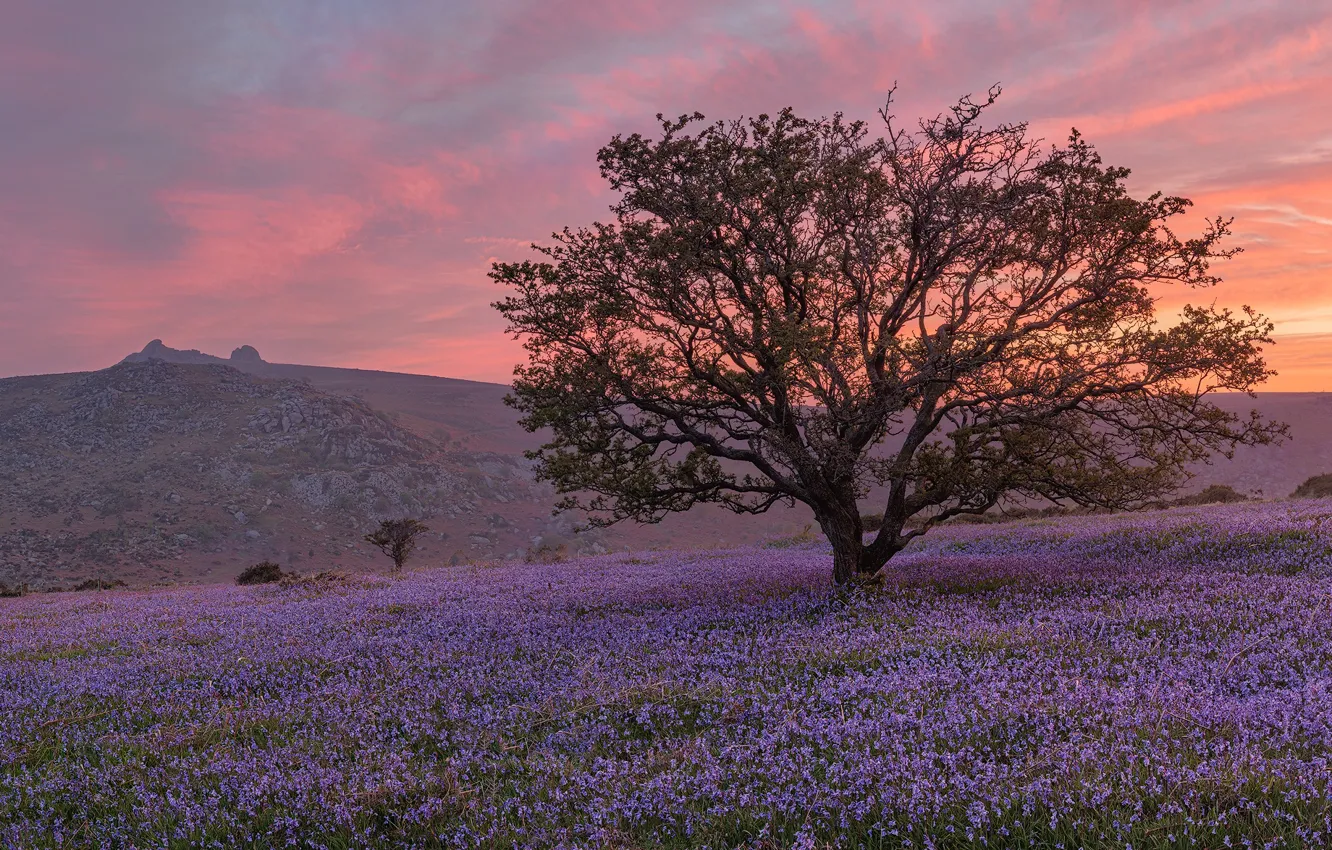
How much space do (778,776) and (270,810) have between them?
3765mm

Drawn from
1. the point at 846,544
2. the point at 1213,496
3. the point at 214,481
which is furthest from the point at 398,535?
the point at 214,481

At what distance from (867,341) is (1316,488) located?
30.2m

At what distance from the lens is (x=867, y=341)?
13367 millimetres

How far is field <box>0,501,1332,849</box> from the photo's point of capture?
4383mm

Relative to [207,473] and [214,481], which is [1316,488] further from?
[207,473]

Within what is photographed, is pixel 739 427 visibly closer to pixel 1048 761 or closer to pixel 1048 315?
pixel 1048 315

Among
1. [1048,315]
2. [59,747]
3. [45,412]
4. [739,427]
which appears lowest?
[59,747]

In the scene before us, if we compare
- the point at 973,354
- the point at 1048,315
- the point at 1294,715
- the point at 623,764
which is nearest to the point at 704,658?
the point at 623,764

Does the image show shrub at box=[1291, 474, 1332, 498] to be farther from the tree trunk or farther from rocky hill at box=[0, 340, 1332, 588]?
rocky hill at box=[0, 340, 1332, 588]

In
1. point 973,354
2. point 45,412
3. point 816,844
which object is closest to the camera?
point 816,844

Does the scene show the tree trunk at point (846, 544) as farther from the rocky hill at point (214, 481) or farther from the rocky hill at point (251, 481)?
the rocky hill at point (214, 481)

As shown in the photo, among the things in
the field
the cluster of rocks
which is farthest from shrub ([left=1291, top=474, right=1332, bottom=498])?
the cluster of rocks

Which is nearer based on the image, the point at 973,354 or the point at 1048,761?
the point at 1048,761

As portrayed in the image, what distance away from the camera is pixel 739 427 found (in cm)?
1356
